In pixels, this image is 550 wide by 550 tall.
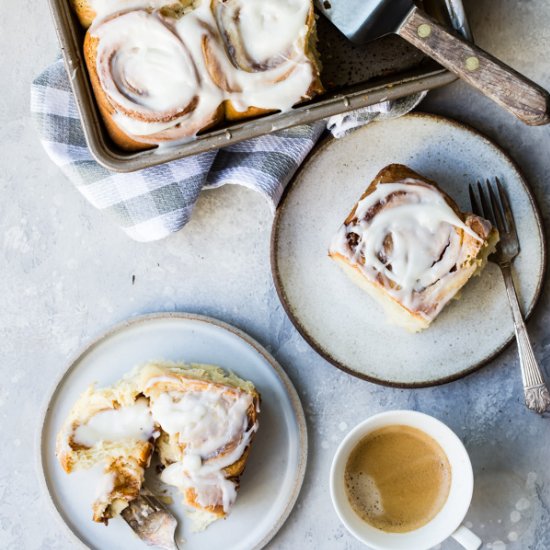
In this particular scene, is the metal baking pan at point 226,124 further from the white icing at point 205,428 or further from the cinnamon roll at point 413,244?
the white icing at point 205,428

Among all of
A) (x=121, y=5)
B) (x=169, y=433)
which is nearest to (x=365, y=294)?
(x=169, y=433)

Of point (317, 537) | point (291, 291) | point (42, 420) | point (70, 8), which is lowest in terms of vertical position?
point (317, 537)

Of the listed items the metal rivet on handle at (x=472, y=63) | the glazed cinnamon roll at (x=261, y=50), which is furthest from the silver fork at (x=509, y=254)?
the glazed cinnamon roll at (x=261, y=50)

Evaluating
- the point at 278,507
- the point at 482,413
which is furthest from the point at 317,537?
the point at 482,413

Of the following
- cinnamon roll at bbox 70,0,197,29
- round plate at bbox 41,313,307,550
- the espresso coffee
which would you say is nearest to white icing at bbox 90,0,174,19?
cinnamon roll at bbox 70,0,197,29

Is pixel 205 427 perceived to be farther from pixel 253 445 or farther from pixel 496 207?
pixel 496 207

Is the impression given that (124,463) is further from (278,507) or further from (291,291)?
(291,291)
